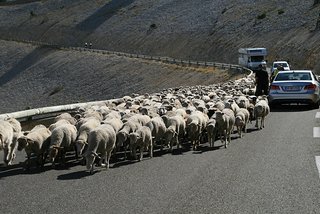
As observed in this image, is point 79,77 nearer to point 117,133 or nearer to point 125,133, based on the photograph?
point 117,133

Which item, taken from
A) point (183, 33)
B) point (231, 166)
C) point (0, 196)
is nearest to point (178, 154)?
point (231, 166)

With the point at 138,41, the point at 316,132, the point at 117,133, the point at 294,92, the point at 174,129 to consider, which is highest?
the point at 138,41

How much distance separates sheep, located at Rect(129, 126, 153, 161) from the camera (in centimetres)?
1255

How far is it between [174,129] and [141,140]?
1.58 metres

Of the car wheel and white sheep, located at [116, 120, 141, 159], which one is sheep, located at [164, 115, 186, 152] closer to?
white sheep, located at [116, 120, 141, 159]

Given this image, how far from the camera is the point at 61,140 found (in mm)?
12227

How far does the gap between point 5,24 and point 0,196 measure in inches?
5221

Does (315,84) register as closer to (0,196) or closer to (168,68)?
(0,196)

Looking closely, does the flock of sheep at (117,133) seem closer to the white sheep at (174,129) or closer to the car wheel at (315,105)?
the white sheep at (174,129)

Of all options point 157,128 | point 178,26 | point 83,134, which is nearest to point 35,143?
point 83,134

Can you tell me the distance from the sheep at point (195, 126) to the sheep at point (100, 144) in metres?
2.70

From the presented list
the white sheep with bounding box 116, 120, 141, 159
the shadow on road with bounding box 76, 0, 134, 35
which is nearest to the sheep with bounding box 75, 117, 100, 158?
the white sheep with bounding box 116, 120, 141, 159

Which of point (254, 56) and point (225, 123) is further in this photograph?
point (254, 56)

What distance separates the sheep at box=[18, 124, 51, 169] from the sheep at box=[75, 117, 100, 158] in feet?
2.19
